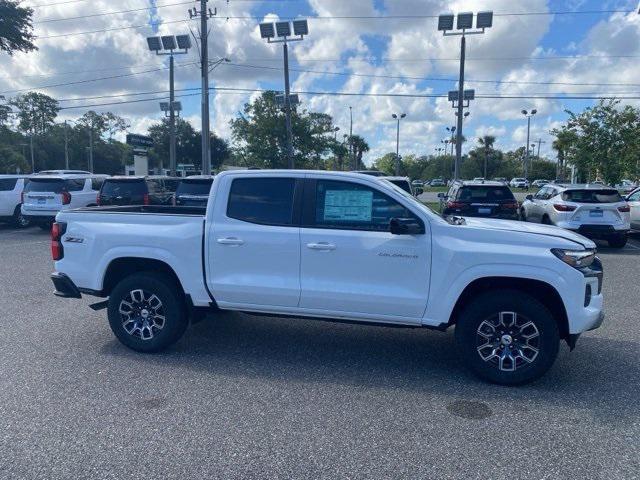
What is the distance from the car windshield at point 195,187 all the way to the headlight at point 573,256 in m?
11.3

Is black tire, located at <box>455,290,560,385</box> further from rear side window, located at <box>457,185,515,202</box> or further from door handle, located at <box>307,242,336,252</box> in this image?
rear side window, located at <box>457,185,515,202</box>

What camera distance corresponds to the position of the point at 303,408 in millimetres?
4215

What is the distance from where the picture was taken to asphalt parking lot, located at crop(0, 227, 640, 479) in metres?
3.43

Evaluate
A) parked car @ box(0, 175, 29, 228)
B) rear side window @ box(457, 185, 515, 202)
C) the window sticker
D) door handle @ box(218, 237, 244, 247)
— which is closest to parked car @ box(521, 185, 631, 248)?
rear side window @ box(457, 185, 515, 202)

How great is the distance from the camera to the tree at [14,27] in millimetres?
24234

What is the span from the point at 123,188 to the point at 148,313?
10.8 m

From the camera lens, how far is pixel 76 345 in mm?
5703

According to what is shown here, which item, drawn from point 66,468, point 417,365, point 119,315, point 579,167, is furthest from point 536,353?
point 579,167

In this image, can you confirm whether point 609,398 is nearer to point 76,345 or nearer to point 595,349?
point 595,349

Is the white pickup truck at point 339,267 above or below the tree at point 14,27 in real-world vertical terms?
below

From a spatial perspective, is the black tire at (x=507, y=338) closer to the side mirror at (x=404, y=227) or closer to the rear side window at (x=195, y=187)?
the side mirror at (x=404, y=227)

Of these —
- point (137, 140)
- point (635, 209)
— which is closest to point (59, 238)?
point (635, 209)

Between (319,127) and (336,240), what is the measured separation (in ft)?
144

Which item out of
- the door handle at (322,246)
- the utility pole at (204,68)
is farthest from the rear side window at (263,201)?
the utility pole at (204,68)
